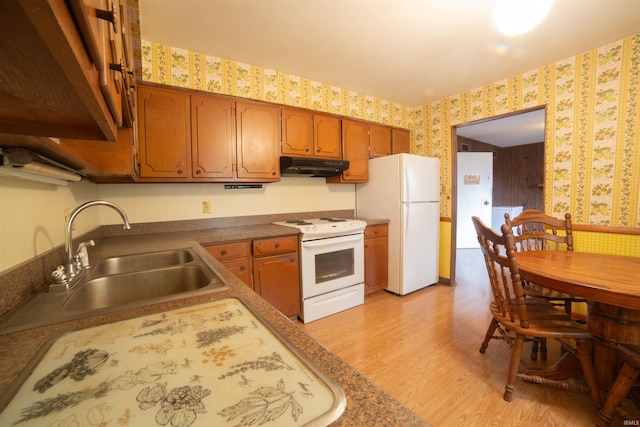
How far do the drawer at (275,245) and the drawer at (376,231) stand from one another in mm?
933

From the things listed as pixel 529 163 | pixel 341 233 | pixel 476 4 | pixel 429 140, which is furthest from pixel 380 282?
pixel 529 163

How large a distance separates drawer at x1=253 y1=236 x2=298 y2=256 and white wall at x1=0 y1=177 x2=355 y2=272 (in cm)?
63

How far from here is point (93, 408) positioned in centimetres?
39

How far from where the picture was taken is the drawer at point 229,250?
77.9 inches

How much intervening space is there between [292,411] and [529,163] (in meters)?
7.53

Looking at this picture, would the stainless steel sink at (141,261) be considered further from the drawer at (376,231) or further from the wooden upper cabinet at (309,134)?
the drawer at (376,231)

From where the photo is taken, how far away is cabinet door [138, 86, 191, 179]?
1997 mm

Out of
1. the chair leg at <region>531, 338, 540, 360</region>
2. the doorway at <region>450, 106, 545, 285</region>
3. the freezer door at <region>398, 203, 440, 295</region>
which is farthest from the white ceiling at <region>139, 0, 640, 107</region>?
the doorway at <region>450, 106, 545, 285</region>

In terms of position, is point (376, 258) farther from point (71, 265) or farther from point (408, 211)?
point (71, 265)

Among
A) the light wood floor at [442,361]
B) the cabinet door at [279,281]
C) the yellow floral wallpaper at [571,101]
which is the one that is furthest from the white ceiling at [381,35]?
the light wood floor at [442,361]

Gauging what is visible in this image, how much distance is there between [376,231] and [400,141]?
56.0 inches

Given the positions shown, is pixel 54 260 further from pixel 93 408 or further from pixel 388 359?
pixel 388 359

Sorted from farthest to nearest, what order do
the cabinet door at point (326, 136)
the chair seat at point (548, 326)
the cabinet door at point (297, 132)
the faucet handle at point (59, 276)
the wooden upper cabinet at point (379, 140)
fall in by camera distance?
the wooden upper cabinet at point (379, 140) < the cabinet door at point (326, 136) < the cabinet door at point (297, 132) < the chair seat at point (548, 326) < the faucet handle at point (59, 276)

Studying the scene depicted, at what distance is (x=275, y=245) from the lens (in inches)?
88.0
